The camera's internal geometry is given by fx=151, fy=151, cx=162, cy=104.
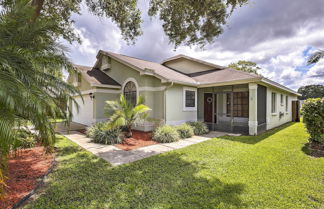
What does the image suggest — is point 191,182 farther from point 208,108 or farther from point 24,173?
point 208,108

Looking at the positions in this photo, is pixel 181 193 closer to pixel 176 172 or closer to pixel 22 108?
pixel 176 172

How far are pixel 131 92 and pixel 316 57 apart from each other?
10800 millimetres

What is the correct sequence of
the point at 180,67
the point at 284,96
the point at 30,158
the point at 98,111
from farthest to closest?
1. the point at 180,67
2. the point at 284,96
3. the point at 98,111
4. the point at 30,158

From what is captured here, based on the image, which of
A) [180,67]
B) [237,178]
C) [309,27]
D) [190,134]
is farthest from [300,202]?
[180,67]

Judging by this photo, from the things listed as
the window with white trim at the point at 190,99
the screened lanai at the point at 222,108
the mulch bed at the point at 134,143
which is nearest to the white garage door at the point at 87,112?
the mulch bed at the point at 134,143

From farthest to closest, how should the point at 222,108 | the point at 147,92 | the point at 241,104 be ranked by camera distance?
1. the point at 222,108
2. the point at 241,104
3. the point at 147,92

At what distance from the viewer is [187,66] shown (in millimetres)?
15344

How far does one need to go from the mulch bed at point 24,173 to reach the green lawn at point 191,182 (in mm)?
367

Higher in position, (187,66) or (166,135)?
(187,66)

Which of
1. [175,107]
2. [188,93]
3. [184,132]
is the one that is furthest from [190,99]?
[184,132]

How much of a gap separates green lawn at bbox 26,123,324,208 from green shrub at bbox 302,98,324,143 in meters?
1.28

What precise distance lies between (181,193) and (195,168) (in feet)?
4.73

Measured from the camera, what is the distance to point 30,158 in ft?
18.0

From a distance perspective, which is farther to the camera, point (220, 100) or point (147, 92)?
point (220, 100)
